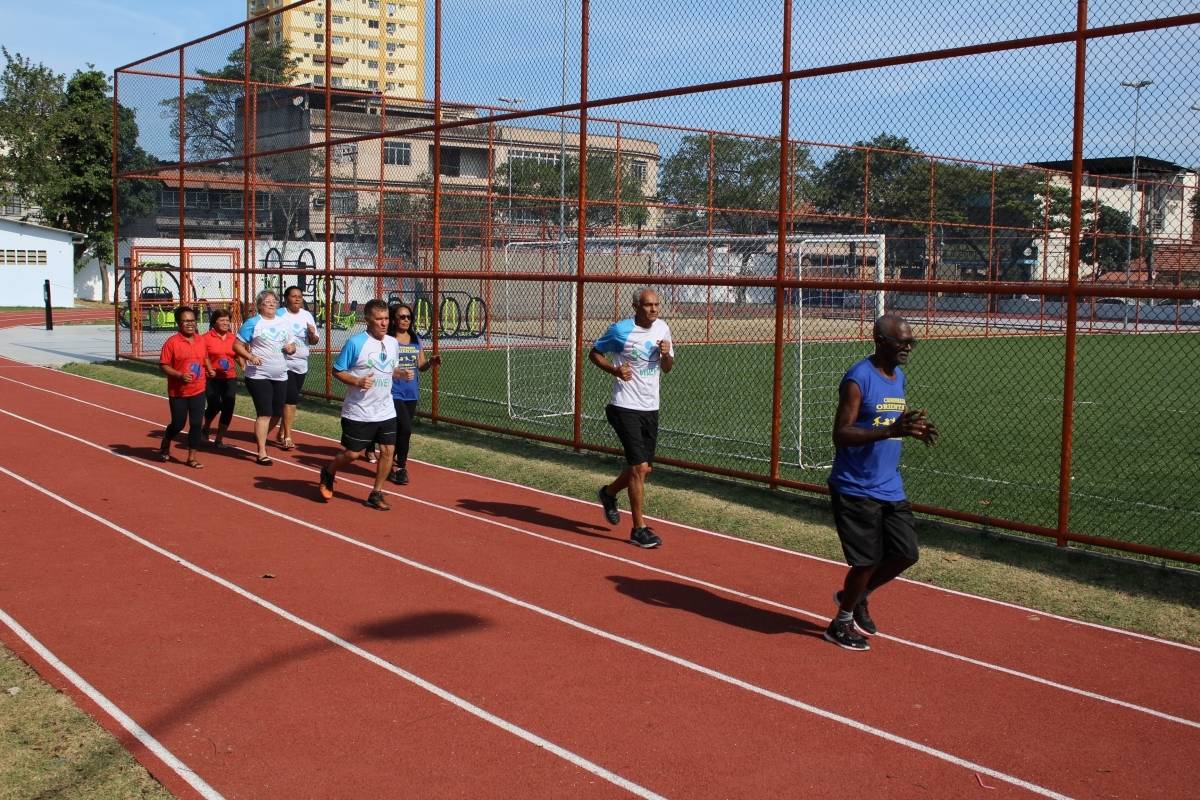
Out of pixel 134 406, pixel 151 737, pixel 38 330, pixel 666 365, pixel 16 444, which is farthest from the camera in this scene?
pixel 38 330

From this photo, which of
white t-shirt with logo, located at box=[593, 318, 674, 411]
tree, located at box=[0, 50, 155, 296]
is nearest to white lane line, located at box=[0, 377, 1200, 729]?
white t-shirt with logo, located at box=[593, 318, 674, 411]

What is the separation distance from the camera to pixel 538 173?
93.7 feet

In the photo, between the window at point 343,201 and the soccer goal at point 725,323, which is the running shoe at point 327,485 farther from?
the window at point 343,201

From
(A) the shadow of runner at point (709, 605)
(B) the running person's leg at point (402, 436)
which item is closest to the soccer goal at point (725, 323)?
(B) the running person's leg at point (402, 436)

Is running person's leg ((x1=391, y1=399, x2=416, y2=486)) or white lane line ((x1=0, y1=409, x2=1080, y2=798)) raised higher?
running person's leg ((x1=391, y1=399, x2=416, y2=486))

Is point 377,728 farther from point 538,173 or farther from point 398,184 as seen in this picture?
point 398,184

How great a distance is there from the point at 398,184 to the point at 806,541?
2605 centimetres

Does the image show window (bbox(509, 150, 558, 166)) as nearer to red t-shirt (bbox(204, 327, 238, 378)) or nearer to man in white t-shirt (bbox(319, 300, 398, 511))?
red t-shirt (bbox(204, 327, 238, 378))

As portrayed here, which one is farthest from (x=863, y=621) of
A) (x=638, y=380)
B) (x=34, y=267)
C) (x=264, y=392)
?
(x=34, y=267)

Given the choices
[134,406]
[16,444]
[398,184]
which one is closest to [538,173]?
[398,184]

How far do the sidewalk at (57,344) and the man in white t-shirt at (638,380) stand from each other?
18859 mm

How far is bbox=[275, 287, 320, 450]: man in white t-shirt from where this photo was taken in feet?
46.2

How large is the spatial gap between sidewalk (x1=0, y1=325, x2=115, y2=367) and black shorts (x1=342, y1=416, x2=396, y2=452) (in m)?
16.5

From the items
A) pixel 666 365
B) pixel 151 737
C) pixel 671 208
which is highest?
pixel 671 208
